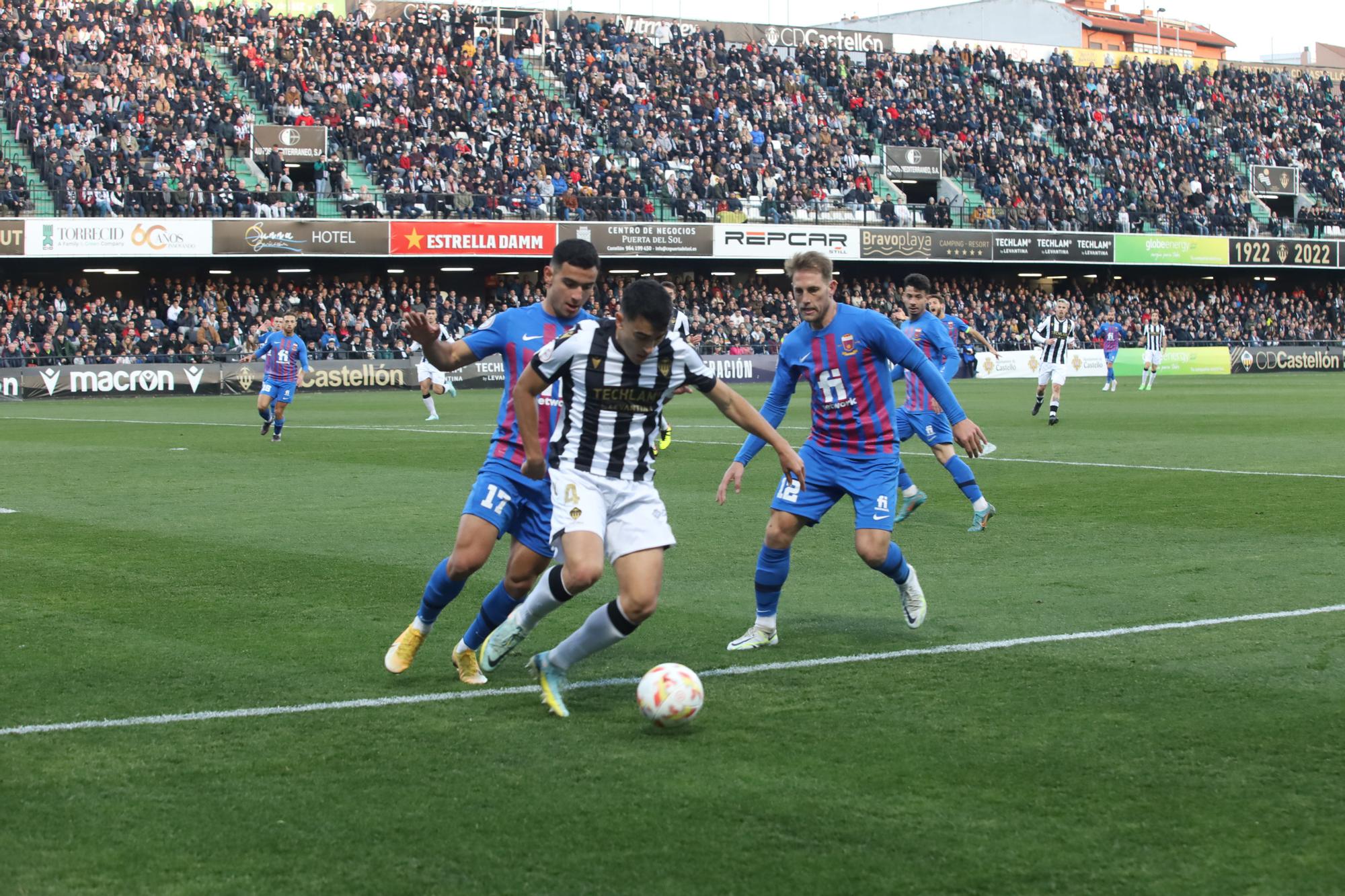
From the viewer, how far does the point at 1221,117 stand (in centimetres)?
6500

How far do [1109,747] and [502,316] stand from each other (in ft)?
11.3

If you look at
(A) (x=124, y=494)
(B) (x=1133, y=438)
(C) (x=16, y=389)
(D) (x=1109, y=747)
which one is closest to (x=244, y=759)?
(D) (x=1109, y=747)

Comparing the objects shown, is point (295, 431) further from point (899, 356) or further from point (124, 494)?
point (899, 356)

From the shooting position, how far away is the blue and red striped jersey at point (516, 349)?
23.1 feet

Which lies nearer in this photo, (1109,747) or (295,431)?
(1109,747)

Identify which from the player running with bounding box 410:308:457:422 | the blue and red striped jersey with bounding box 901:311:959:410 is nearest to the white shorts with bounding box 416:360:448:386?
the player running with bounding box 410:308:457:422

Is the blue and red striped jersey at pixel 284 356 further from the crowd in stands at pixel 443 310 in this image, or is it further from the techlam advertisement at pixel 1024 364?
the techlam advertisement at pixel 1024 364

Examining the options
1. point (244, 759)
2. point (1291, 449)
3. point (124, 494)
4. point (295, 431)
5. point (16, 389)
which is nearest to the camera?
point (244, 759)

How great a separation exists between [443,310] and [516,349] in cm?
4021

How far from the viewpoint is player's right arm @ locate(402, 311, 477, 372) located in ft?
21.2

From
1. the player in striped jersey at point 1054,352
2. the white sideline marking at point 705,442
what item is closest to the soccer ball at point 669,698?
the white sideline marking at point 705,442

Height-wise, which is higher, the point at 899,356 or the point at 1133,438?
the point at 899,356

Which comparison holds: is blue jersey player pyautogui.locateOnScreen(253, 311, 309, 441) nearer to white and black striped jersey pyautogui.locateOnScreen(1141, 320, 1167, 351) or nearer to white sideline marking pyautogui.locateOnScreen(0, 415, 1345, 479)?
white sideline marking pyautogui.locateOnScreen(0, 415, 1345, 479)

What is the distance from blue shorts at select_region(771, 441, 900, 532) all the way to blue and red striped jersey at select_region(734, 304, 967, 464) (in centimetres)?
7
